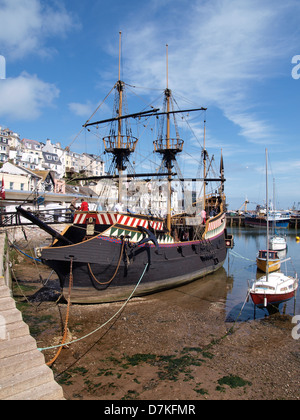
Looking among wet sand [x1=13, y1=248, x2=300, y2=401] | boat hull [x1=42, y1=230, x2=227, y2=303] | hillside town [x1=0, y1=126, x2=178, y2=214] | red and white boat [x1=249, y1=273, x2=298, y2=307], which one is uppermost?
hillside town [x1=0, y1=126, x2=178, y2=214]

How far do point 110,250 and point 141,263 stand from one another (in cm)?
236

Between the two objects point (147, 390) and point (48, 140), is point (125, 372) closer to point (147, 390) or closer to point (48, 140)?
point (147, 390)

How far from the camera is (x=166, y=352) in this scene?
9578 millimetres

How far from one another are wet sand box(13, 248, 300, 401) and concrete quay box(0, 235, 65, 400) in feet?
7.23

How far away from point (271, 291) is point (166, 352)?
7.37m

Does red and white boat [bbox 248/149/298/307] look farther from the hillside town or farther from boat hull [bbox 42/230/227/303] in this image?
the hillside town

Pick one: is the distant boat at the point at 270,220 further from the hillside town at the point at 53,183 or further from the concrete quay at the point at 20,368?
the concrete quay at the point at 20,368

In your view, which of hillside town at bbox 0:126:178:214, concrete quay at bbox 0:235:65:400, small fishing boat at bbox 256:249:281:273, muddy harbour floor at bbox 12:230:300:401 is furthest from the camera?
hillside town at bbox 0:126:178:214

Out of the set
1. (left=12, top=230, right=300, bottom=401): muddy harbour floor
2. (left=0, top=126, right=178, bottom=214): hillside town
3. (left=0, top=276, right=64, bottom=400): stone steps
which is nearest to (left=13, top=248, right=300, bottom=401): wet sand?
(left=12, top=230, right=300, bottom=401): muddy harbour floor

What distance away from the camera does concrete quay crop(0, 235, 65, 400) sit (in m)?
4.95

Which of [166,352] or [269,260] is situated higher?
[269,260]

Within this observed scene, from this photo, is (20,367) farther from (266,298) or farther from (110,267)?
(266,298)

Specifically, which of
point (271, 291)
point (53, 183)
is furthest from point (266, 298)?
point (53, 183)
